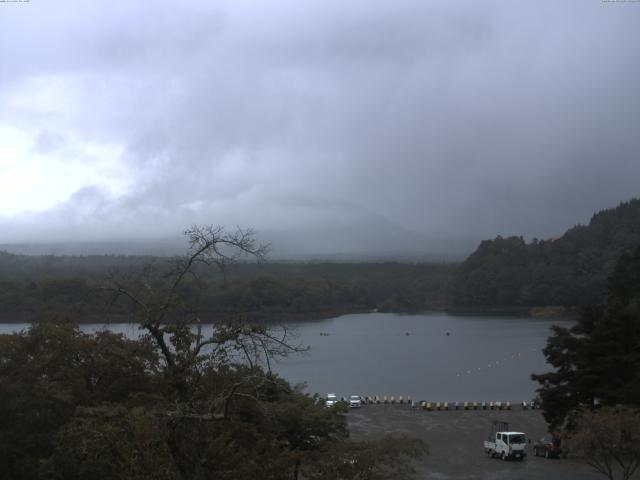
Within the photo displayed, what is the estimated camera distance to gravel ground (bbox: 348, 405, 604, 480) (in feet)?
43.8

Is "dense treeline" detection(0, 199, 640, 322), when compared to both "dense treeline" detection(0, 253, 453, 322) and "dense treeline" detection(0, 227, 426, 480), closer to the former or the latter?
"dense treeline" detection(0, 253, 453, 322)

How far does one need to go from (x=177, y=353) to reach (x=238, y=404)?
0.75 metres

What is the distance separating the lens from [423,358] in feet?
135

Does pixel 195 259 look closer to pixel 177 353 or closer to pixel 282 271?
pixel 177 353

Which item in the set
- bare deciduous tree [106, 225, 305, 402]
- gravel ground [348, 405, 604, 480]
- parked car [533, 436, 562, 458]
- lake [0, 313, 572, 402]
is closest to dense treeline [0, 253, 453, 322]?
lake [0, 313, 572, 402]

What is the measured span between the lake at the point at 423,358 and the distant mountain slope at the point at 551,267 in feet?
17.2

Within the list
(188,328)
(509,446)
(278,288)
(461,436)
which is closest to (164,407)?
(188,328)

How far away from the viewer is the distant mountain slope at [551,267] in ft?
210

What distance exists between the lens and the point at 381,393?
1167 inches

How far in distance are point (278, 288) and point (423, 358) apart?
1824cm

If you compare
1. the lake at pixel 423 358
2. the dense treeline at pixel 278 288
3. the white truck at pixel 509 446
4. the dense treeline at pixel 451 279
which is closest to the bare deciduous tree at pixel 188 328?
the white truck at pixel 509 446

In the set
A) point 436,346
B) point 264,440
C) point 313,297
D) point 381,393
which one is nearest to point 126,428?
point 264,440

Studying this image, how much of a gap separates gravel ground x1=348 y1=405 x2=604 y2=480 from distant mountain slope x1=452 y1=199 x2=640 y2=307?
1721 inches

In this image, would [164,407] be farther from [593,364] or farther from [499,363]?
[499,363]
